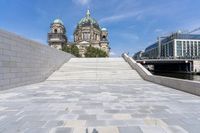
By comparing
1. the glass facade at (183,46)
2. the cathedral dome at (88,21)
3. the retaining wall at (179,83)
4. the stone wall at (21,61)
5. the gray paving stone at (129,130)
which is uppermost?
the cathedral dome at (88,21)

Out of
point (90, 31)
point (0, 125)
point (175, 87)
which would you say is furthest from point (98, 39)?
point (0, 125)

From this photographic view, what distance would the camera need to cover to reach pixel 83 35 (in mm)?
100875

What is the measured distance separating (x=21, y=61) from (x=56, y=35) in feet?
274

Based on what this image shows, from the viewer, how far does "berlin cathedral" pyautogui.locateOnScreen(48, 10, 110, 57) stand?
94625 millimetres

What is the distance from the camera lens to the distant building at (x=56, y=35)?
309ft

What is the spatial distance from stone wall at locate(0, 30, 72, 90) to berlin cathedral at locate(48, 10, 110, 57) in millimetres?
71314

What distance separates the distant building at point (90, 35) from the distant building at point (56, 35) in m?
7.28

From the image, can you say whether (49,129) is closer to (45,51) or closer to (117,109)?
(117,109)

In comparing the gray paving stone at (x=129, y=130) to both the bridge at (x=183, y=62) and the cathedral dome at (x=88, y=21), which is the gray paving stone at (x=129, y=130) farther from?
the cathedral dome at (x=88, y=21)

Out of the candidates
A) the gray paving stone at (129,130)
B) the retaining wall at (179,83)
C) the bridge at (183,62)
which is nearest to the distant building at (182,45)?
the bridge at (183,62)

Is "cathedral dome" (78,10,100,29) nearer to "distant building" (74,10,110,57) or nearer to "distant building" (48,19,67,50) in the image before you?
"distant building" (74,10,110,57)

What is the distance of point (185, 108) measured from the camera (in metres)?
6.54

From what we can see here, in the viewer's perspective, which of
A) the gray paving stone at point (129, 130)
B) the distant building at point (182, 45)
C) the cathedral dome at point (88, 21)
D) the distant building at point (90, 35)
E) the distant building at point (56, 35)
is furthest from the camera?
the cathedral dome at point (88, 21)

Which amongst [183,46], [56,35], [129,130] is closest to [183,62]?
[183,46]
